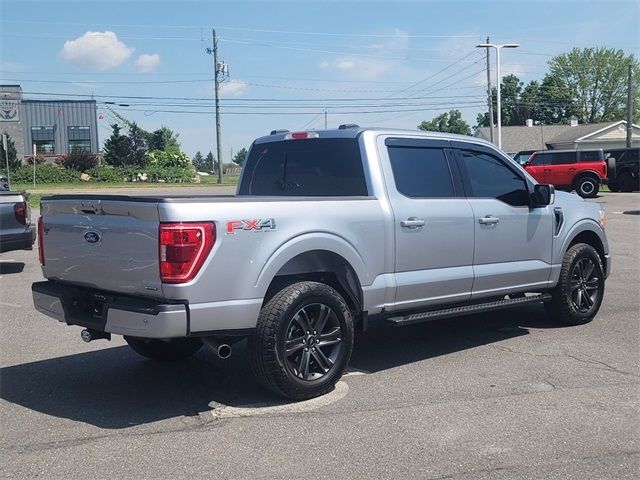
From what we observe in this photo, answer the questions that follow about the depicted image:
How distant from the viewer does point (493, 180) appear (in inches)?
264

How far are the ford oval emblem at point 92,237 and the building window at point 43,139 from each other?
83910mm

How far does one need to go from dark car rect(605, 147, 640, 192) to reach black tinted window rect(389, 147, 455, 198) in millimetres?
27697

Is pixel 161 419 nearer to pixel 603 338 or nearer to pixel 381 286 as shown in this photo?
pixel 381 286

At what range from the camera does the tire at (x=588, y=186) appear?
1144 inches

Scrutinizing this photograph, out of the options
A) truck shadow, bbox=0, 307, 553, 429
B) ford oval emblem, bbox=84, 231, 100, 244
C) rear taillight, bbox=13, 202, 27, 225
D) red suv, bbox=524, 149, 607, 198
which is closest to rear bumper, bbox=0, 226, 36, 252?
Result: rear taillight, bbox=13, 202, 27, 225

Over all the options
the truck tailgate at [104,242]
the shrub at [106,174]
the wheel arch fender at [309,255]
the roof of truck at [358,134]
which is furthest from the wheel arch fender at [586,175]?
the shrub at [106,174]

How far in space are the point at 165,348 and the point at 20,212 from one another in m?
6.54

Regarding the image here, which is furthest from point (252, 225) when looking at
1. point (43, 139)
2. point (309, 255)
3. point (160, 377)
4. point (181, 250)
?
point (43, 139)

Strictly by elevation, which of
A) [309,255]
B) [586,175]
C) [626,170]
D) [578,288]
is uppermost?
[626,170]

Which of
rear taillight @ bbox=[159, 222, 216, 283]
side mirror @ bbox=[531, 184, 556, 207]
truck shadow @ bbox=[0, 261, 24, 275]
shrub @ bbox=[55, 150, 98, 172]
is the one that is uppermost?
shrub @ bbox=[55, 150, 98, 172]

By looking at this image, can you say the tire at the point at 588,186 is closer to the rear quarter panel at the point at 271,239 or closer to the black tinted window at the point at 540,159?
the black tinted window at the point at 540,159

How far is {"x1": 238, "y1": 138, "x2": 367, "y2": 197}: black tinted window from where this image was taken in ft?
19.1

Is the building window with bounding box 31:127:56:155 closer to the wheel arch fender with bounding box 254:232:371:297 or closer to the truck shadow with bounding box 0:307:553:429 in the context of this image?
the truck shadow with bounding box 0:307:553:429

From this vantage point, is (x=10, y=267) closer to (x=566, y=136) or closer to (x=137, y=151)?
(x=566, y=136)
